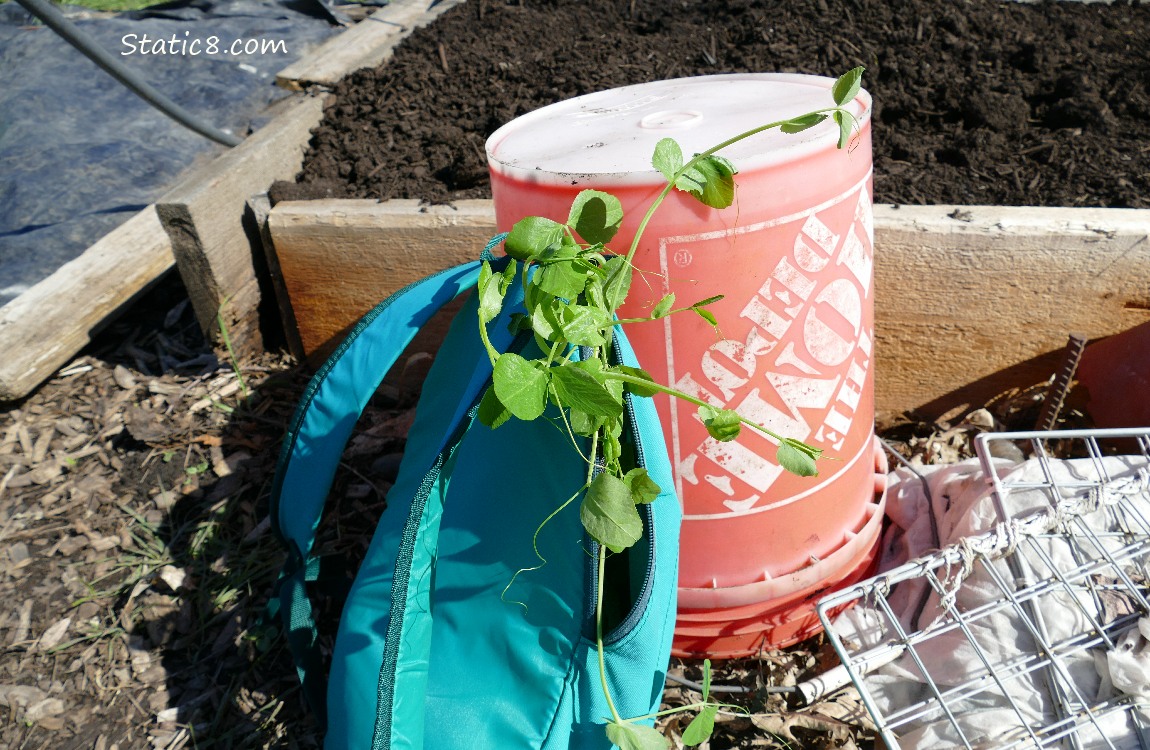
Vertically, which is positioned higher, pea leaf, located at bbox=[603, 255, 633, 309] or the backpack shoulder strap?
pea leaf, located at bbox=[603, 255, 633, 309]

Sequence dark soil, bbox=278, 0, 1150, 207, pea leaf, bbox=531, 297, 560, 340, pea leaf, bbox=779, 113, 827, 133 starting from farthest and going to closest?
dark soil, bbox=278, 0, 1150, 207
pea leaf, bbox=779, 113, 827, 133
pea leaf, bbox=531, 297, 560, 340

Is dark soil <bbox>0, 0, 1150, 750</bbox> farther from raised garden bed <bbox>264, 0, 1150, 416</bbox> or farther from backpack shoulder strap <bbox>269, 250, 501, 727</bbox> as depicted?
backpack shoulder strap <bbox>269, 250, 501, 727</bbox>

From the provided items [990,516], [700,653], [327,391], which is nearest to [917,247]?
[990,516]

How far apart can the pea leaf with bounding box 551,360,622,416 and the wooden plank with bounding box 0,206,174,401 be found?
1976 millimetres

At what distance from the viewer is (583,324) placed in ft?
3.19

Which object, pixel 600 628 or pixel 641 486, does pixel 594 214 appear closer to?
pixel 641 486

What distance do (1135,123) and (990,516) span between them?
1.34m

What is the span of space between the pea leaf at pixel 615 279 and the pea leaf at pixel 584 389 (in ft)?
0.47

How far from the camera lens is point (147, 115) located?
11.1ft

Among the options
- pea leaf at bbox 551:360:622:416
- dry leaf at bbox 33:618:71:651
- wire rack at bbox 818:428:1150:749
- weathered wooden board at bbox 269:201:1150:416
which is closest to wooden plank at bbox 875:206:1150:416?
weathered wooden board at bbox 269:201:1150:416

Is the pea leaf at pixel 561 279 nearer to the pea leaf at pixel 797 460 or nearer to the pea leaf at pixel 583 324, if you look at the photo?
the pea leaf at pixel 583 324

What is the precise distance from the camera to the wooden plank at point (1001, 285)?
1715 mm

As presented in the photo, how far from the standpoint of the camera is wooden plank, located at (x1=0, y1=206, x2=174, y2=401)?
88.5 inches

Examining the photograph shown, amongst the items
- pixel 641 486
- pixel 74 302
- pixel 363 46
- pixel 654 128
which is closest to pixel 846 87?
pixel 654 128
